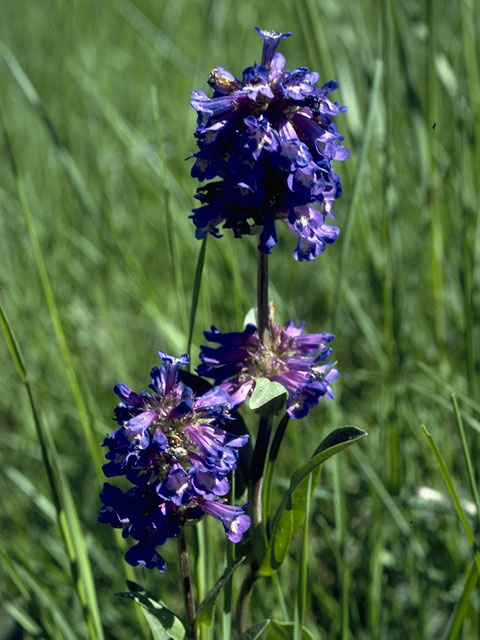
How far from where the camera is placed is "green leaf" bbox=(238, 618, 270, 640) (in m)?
1.31

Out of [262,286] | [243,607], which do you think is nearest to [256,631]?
[243,607]

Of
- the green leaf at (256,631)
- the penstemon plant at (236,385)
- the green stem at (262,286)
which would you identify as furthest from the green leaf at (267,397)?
the green leaf at (256,631)

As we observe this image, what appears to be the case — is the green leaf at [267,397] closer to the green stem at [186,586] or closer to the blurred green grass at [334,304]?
the green stem at [186,586]

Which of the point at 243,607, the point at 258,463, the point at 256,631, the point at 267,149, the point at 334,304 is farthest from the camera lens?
the point at 334,304

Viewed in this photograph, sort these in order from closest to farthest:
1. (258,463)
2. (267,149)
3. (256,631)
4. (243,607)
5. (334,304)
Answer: (267,149) < (256,631) < (258,463) < (243,607) < (334,304)

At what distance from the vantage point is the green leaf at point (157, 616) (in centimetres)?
136

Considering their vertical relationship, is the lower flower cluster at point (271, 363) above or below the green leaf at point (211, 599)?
above

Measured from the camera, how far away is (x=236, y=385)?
1.43 metres

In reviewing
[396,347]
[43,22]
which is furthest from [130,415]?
[43,22]

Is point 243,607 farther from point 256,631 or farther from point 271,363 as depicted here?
point 271,363

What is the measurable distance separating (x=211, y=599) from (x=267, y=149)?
0.74m

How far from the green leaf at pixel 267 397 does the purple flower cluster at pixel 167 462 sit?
0.05 meters

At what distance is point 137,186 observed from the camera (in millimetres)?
3723

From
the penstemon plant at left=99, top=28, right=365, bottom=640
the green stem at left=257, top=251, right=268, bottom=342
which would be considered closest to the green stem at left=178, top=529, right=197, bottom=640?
the penstemon plant at left=99, top=28, right=365, bottom=640
